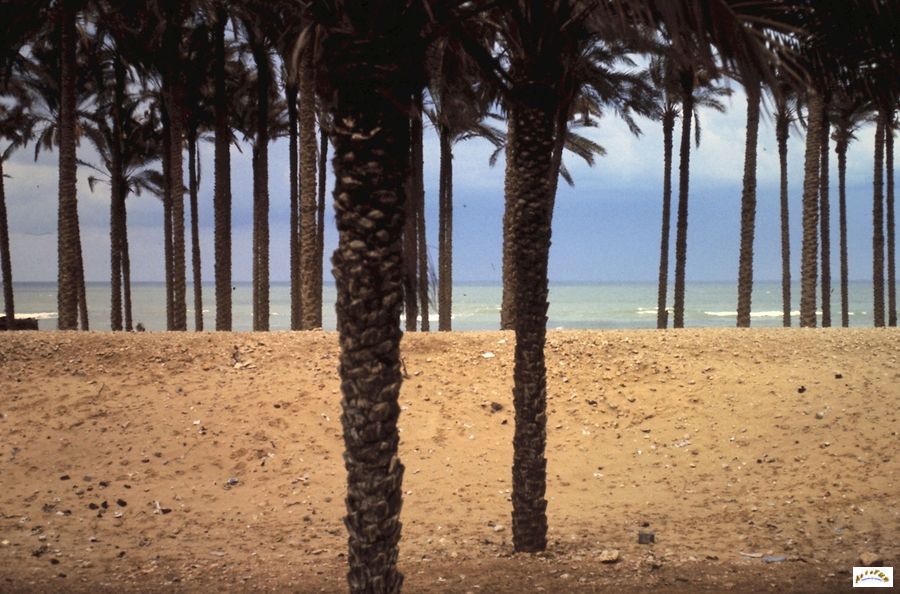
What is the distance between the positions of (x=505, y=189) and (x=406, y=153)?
1564 centimetres

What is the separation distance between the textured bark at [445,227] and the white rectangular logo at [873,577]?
1844cm

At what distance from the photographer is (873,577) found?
743cm

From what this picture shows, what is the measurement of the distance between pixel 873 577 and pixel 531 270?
14.5ft

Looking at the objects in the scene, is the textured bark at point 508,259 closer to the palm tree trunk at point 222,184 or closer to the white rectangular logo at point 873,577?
the palm tree trunk at point 222,184

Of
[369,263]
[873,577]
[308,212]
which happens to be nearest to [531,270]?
[369,263]

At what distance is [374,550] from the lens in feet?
16.8

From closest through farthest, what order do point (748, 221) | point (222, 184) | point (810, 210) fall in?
1. point (810, 210)
2. point (748, 221)
3. point (222, 184)

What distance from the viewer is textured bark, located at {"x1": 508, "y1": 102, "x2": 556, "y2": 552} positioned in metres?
8.03

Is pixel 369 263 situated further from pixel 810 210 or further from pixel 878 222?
pixel 878 222

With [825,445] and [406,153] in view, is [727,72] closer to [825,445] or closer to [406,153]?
[406,153]

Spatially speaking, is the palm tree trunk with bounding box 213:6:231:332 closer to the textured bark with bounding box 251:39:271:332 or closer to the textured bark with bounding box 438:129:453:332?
the textured bark with bounding box 251:39:271:332

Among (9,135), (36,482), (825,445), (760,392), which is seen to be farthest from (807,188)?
(9,135)

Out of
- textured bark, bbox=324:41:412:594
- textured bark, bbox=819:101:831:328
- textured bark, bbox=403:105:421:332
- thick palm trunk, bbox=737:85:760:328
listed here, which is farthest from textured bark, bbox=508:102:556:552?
textured bark, bbox=819:101:831:328

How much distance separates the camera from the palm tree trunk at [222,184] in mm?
23094
